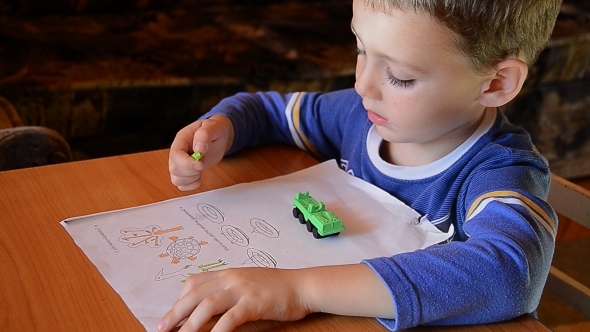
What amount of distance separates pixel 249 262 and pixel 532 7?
1.44ft

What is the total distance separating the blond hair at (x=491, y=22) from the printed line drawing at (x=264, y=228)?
0.26m

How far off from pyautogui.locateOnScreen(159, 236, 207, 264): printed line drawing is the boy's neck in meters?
0.34

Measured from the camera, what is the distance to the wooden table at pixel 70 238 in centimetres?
58

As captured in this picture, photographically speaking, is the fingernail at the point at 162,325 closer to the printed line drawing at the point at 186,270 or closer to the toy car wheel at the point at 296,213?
the printed line drawing at the point at 186,270

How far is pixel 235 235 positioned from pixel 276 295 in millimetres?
138

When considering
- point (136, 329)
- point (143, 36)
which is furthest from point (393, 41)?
point (143, 36)

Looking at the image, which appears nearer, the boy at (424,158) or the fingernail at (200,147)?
the boy at (424,158)

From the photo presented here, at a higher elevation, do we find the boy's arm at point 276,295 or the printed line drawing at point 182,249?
the boy's arm at point 276,295

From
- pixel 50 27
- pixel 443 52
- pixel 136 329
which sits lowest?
pixel 50 27

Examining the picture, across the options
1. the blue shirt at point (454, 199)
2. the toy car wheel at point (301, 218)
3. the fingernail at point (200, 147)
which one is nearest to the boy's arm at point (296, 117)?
the blue shirt at point (454, 199)

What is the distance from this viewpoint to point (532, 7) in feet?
2.56

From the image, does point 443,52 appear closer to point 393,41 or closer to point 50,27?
point 393,41

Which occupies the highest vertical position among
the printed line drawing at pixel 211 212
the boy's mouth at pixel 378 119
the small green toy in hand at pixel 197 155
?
the boy's mouth at pixel 378 119

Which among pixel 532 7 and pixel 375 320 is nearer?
pixel 375 320
